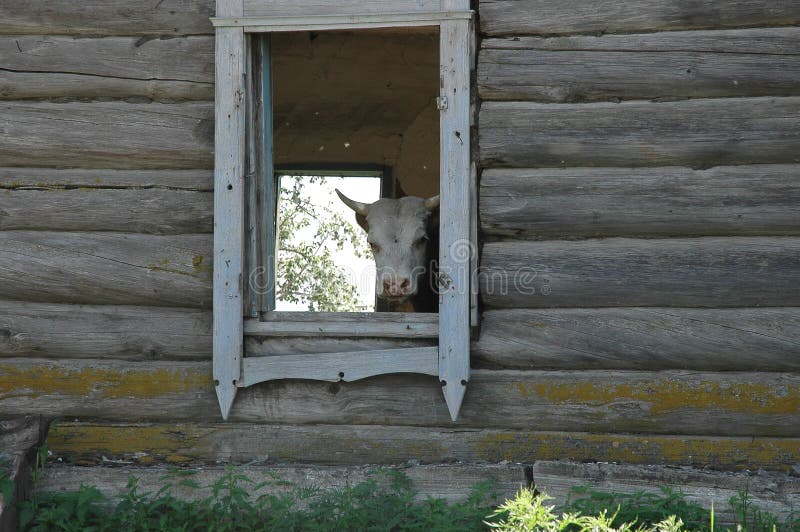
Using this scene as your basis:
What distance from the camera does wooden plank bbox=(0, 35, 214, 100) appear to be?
5141 millimetres

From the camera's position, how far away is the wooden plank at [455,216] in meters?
4.79

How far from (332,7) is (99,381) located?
2.52m

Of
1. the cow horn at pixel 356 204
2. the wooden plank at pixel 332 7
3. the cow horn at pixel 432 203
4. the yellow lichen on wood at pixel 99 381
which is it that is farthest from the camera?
the cow horn at pixel 356 204

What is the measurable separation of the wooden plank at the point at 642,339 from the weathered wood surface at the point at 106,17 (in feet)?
8.05

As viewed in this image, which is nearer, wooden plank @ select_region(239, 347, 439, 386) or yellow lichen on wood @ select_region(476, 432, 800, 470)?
yellow lichen on wood @ select_region(476, 432, 800, 470)

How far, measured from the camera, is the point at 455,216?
4824 millimetres

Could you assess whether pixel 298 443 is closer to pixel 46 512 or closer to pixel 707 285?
pixel 46 512

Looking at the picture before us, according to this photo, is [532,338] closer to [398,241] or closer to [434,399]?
[434,399]

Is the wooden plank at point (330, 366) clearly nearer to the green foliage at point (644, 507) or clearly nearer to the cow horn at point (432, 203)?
the green foliage at point (644, 507)

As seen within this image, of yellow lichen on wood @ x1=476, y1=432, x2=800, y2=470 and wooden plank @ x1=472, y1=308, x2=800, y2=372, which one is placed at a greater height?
wooden plank @ x1=472, y1=308, x2=800, y2=372

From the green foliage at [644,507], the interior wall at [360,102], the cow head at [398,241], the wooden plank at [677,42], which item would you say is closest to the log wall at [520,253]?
the wooden plank at [677,42]

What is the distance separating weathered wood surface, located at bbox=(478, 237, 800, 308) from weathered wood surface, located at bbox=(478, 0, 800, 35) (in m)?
1.17

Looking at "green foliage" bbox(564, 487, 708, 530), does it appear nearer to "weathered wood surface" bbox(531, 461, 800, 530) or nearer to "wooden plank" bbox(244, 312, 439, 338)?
"weathered wood surface" bbox(531, 461, 800, 530)

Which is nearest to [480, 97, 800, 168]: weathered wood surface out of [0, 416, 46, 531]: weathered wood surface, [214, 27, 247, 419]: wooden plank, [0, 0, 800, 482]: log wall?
[0, 0, 800, 482]: log wall
